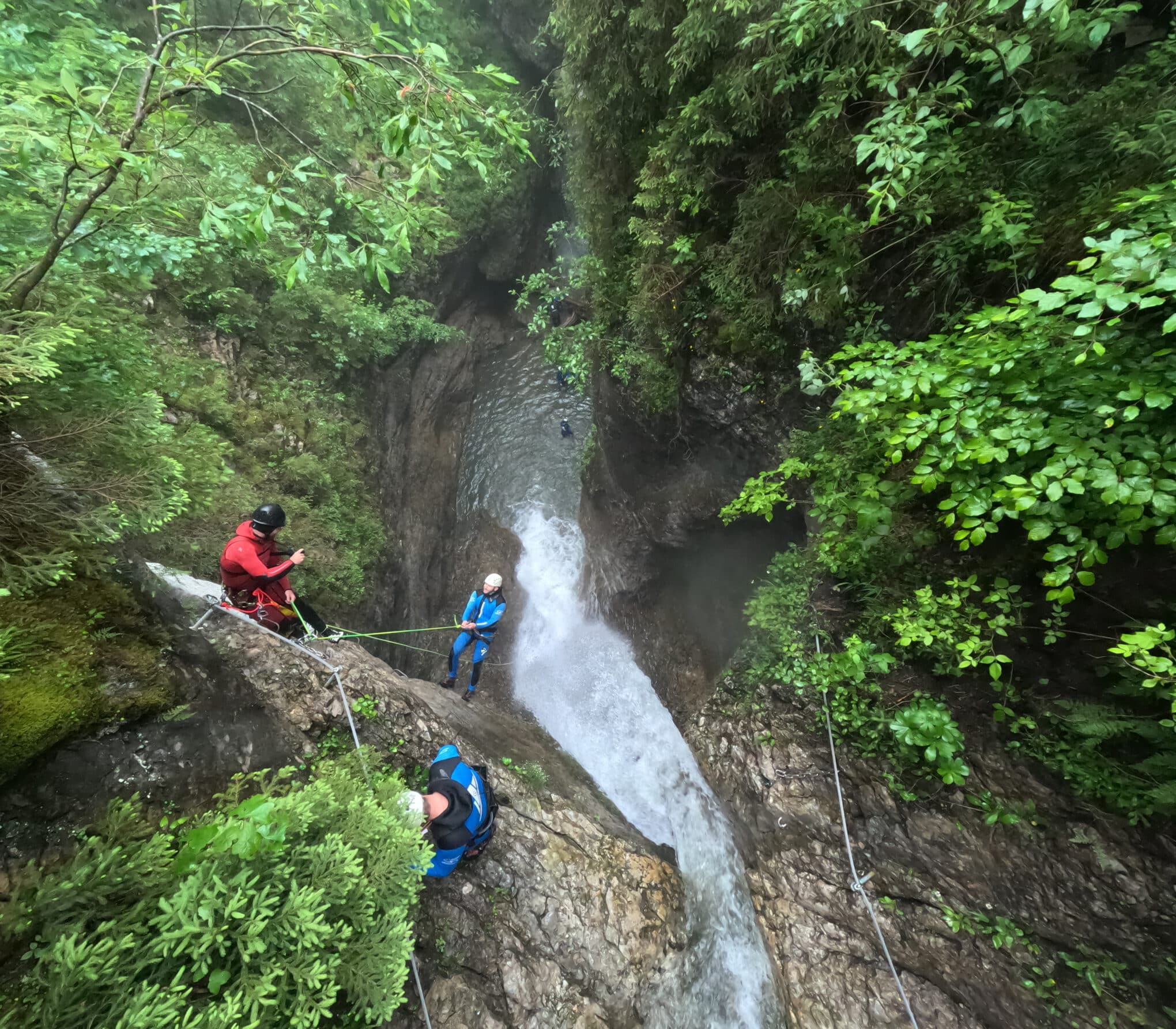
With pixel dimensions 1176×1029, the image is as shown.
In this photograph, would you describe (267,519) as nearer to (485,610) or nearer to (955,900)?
(485,610)

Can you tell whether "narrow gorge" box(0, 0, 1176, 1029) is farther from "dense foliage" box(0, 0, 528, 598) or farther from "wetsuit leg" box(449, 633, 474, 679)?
"wetsuit leg" box(449, 633, 474, 679)

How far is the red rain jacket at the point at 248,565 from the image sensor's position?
5121 mm

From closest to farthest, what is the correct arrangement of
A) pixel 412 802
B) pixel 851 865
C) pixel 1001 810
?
1. pixel 412 802
2. pixel 1001 810
3. pixel 851 865

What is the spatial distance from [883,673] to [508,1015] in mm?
4433

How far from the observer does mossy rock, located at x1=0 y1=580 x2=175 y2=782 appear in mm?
2643

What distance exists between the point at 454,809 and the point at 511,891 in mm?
1365

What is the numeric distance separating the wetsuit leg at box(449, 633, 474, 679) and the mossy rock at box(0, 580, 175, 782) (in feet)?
16.3

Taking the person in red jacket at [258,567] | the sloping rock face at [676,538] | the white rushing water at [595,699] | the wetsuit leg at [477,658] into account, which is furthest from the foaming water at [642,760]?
the person in red jacket at [258,567]

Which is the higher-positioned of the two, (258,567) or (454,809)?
(258,567)

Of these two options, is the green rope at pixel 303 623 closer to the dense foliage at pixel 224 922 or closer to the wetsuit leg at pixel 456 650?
the dense foliage at pixel 224 922

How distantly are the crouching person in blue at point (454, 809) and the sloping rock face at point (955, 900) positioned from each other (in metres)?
3.22

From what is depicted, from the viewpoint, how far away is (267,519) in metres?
5.19

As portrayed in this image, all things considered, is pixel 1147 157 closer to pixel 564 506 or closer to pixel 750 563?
pixel 750 563

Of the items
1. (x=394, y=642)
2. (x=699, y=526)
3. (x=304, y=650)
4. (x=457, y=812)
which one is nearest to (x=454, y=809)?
(x=457, y=812)
